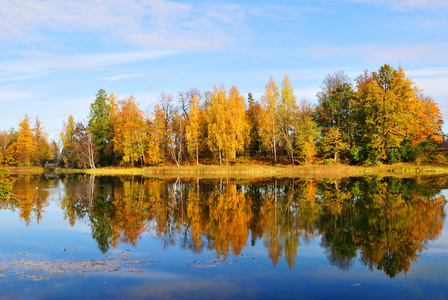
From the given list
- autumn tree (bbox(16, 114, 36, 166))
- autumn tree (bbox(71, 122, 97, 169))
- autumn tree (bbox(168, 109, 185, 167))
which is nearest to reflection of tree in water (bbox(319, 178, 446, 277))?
autumn tree (bbox(168, 109, 185, 167))

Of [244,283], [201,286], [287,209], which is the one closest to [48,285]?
[201,286]

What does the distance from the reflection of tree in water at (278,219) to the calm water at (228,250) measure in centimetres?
6

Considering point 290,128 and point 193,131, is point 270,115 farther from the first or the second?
point 193,131

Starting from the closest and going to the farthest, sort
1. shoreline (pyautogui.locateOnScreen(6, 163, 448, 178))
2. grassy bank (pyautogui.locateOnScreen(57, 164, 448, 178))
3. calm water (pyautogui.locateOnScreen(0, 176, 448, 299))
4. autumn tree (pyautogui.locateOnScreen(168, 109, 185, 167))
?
calm water (pyautogui.locateOnScreen(0, 176, 448, 299)), shoreline (pyautogui.locateOnScreen(6, 163, 448, 178)), grassy bank (pyautogui.locateOnScreen(57, 164, 448, 178)), autumn tree (pyautogui.locateOnScreen(168, 109, 185, 167))

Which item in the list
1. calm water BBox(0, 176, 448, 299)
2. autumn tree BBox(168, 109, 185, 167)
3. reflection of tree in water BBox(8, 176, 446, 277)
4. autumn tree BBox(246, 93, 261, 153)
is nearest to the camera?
calm water BBox(0, 176, 448, 299)

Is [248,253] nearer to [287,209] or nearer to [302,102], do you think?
[287,209]

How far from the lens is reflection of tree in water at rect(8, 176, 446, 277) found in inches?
485

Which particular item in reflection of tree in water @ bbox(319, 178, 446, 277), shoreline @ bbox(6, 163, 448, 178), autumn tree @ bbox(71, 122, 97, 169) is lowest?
reflection of tree in water @ bbox(319, 178, 446, 277)

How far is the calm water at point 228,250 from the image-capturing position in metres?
8.97

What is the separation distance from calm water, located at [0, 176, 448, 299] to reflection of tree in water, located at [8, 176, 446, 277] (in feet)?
0.20

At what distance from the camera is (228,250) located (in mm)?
12266

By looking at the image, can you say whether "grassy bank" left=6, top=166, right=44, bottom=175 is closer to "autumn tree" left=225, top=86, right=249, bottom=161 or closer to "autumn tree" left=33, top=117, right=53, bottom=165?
"autumn tree" left=33, top=117, right=53, bottom=165

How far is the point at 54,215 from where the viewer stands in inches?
774

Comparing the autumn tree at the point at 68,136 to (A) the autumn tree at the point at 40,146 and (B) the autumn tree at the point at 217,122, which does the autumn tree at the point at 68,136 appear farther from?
(B) the autumn tree at the point at 217,122
